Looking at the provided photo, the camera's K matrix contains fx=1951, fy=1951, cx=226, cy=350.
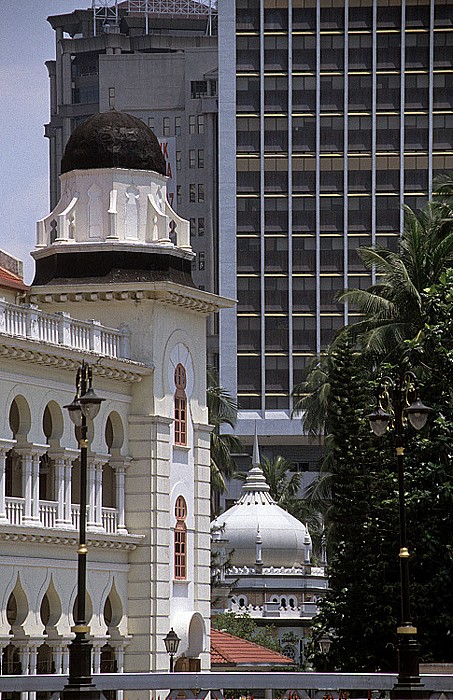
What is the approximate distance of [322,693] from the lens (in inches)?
1310

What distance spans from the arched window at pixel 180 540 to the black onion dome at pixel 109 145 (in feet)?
27.5

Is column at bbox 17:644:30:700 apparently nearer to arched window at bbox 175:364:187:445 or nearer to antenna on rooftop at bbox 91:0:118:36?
arched window at bbox 175:364:187:445

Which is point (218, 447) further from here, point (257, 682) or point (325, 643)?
point (257, 682)

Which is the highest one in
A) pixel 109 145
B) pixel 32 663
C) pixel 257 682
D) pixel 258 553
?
pixel 109 145

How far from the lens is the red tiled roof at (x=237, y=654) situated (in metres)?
54.6

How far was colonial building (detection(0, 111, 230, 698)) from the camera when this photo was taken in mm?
41938

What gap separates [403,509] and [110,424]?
51.7 ft

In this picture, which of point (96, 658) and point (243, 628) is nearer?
point (96, 658)

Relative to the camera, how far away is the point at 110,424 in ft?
151

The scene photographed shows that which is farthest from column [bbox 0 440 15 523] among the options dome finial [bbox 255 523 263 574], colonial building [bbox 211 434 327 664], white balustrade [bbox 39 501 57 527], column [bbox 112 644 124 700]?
dome finial [bbox 255 523 263 574]

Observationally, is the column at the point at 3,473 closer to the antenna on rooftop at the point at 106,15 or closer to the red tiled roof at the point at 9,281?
the red tiled roof at the point at 9,281

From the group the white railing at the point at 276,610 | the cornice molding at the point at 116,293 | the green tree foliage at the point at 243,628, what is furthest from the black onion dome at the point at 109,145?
the white railing at the point at 276,610

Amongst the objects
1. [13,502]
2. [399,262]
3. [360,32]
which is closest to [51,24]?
[360,32]

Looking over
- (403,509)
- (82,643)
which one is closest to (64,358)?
(403,509)
